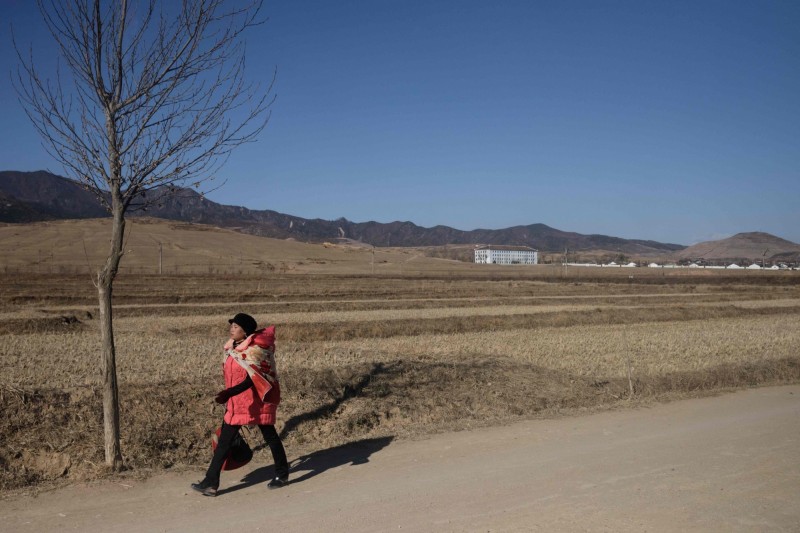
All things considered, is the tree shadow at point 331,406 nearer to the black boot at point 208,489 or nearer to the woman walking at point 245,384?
the woman walking at point 245,384

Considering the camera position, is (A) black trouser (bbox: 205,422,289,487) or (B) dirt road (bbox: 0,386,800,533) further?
(A) black trouser (bbox: 205,422,289,487)

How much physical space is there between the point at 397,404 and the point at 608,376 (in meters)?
6.33

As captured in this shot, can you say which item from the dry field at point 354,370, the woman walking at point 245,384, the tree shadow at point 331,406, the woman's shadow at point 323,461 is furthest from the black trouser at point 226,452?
the tree shadow at point 331,406

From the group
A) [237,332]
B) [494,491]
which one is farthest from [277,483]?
[494,491]

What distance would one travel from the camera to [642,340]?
22.8m

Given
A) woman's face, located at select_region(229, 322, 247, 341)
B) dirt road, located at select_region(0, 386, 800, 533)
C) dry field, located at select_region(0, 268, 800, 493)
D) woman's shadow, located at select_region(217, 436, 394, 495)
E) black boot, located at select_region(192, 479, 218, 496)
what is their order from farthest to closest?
1. dry field, located at select_region(0, 268, 800, 493)
2. woman's shadow, located at select_region(217, 436, 394, 495)
3. woman's face, located at select_region(229, 322, 247, 341)
4. black boot, located at select_region(192, 479, 218, 496)
5. dirt road, located at select_region(0, 386, 800, 533)

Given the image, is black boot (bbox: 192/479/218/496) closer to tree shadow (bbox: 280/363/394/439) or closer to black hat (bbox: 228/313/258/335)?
black hat (bbox: 228/313/258/335)

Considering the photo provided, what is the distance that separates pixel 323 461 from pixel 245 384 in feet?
6.47

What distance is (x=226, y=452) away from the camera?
726cm

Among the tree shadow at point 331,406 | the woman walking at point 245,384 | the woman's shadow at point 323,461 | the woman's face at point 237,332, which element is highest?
the woman's face at point 237,332

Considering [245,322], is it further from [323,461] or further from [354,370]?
[354,370]

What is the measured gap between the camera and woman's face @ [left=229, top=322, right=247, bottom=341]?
289 inches

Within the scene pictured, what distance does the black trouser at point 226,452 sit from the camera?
7133mm

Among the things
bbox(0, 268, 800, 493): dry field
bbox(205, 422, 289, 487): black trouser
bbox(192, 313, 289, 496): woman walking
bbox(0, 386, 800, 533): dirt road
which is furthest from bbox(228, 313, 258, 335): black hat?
bbox(0, 268, 800, 493): dry field
